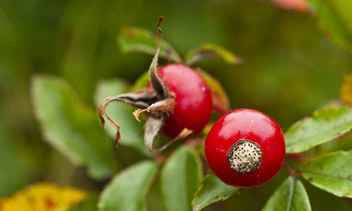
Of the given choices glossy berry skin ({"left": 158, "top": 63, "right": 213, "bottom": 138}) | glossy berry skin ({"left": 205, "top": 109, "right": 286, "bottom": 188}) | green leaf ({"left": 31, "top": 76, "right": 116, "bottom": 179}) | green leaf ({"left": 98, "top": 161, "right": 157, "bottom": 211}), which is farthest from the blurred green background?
glossy berry skin ({"left": 205, "top": 109, "right": 286, "bottom": 188})

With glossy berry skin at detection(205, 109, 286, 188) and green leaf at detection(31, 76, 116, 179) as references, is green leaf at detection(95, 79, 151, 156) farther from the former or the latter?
glossy berry skin at detection(205, 109, 286, 188)

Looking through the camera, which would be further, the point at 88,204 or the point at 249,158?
the point at 88,204

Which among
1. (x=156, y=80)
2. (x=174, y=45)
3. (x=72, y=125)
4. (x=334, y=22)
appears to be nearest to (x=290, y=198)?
(x=156, y=80)

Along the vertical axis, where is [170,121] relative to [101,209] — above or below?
above

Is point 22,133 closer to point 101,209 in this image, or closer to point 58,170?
point 58,170

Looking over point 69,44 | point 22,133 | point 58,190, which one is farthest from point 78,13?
point 58,190

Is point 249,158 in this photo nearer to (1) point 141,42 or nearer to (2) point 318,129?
(2) point 318,129

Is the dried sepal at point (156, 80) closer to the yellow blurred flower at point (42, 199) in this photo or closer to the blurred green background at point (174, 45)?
the yellow blurred flower at point (42, 199)
